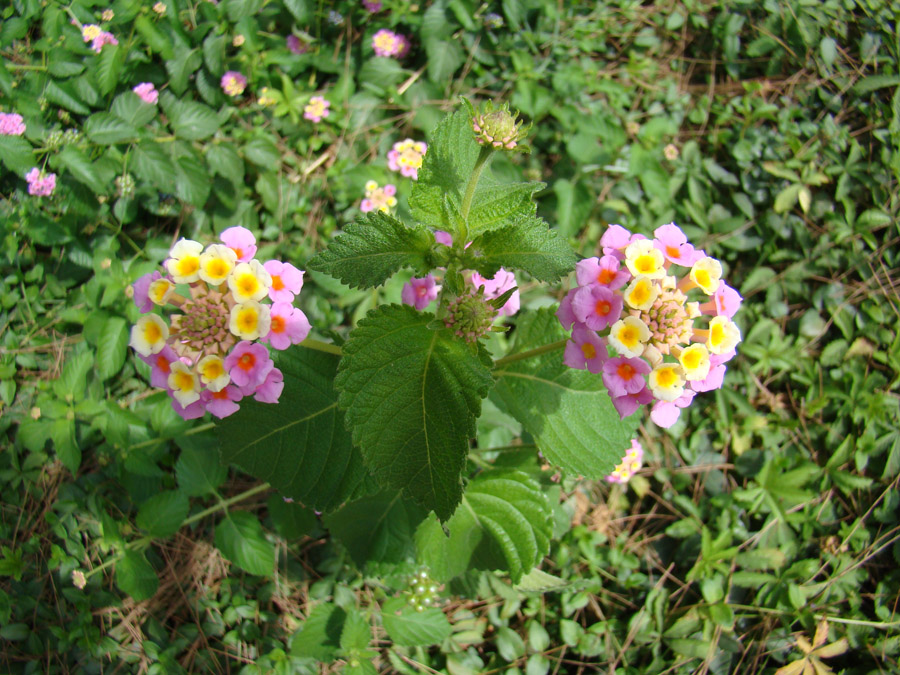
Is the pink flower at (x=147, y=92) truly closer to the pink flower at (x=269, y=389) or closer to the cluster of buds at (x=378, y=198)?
the cluster of buds at (x=378, y=198)

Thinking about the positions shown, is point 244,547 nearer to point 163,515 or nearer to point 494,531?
point 163,515

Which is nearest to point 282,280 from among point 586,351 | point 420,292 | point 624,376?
point 420,292

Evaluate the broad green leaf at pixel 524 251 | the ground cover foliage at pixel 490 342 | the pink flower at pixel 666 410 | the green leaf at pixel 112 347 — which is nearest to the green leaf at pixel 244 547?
the ground cover foliage at pixel 490 342

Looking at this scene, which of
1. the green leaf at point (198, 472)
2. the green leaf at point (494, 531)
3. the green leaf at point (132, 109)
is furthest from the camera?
the green leaf at point (132, 109)

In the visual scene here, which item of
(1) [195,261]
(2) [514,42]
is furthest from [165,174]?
(2) [514,42]

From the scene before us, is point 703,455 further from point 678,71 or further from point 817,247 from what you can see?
point 678,71

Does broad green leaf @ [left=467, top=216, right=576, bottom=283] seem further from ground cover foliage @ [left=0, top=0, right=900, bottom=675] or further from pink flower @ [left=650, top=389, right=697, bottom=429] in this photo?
ground cover foliage @ [left=0, top=0, right=900, bottom=675]

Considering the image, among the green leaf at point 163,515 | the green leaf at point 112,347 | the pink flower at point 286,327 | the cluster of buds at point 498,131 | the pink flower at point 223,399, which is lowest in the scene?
the green leaf at point 163,515

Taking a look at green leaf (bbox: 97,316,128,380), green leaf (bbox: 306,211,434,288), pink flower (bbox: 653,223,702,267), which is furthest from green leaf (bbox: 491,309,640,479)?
→ green leaf (bbox: 97,316,128,380)

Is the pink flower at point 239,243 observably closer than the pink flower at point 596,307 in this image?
No
